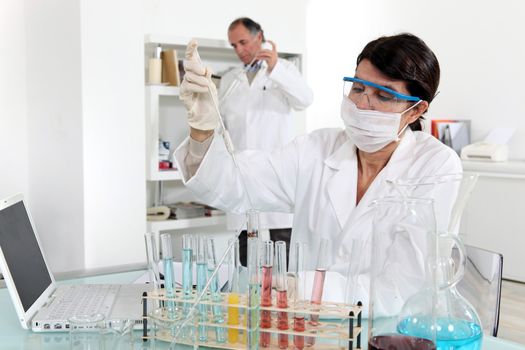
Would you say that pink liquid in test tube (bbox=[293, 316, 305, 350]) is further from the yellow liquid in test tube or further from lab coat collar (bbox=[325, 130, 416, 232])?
lab coat collar (bbox=[325, 130, 416, 232])

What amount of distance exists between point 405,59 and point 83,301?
3.08 ft

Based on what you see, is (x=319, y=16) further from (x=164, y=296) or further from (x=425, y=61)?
(x=164, y=296)

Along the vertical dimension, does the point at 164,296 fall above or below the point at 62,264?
above

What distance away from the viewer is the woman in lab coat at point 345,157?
154 cm

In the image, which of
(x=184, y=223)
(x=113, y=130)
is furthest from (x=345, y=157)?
(x=184, y=223)

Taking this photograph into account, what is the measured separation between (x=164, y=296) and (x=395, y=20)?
4.21 meters

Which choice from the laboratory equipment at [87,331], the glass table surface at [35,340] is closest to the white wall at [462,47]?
the glass table surface at [35,340]

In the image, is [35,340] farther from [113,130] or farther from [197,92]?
[113,130]

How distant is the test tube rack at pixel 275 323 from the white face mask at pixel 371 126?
2.33 feet

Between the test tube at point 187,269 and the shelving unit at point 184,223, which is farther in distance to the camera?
the shelving unit at point 184,223

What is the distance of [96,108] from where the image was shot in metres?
2.80

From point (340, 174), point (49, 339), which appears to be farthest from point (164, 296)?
point (340, 174)

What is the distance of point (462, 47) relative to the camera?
438cm

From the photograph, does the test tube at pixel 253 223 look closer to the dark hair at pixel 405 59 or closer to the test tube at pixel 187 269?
the test tube at pixel 187 269
